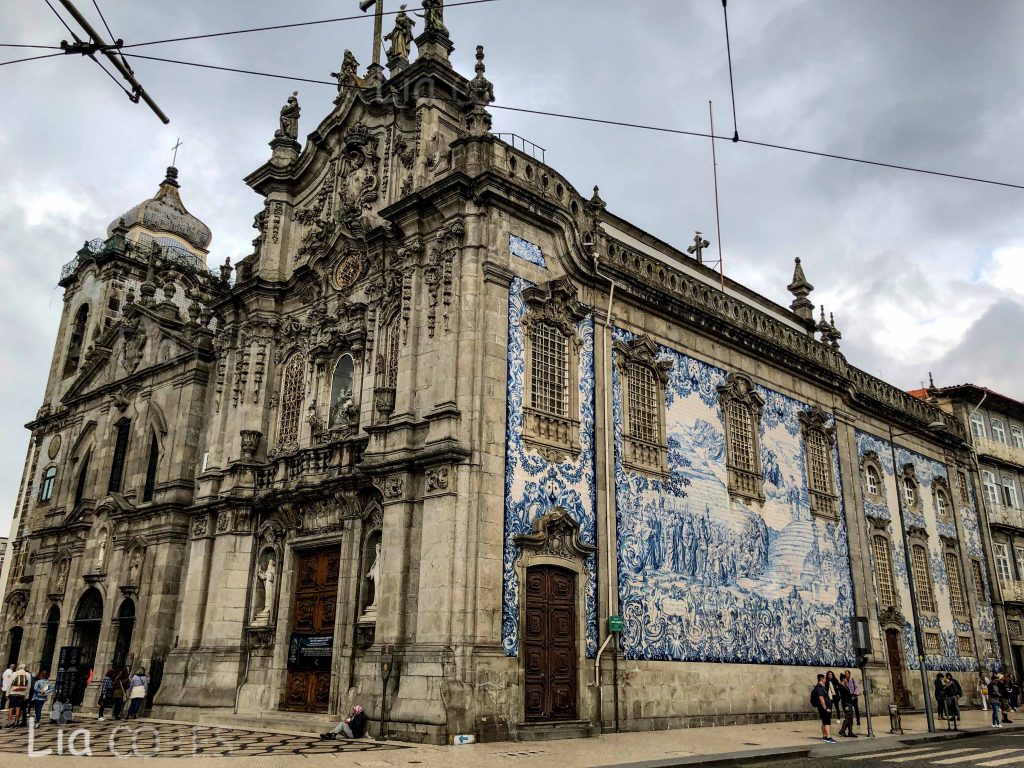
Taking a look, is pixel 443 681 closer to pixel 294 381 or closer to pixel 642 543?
pixel 642 543

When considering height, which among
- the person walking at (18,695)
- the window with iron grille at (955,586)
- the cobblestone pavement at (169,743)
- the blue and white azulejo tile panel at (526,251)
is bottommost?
the cobblestone pavement at (169,743)

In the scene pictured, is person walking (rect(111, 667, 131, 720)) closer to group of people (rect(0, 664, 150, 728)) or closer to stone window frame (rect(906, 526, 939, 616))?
group of people (rect(0, 664, 150, 728))

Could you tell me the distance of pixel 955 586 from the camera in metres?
31.7

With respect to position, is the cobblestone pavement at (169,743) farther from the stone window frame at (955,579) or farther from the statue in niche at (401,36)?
the stone window frame at (955,579)

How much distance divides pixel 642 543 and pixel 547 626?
3.56m

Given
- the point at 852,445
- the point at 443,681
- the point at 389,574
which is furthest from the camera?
the point at 852,445

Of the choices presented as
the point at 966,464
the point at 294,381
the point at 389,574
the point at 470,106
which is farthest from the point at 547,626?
the point at 966,464

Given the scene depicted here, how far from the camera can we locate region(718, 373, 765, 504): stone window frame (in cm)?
2358

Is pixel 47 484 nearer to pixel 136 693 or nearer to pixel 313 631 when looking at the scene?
pixel 136 693

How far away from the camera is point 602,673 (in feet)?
59.3

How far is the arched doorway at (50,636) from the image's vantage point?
93.7ft

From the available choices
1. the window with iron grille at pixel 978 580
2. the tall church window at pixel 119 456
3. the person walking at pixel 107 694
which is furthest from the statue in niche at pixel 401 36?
the window with iron grille at pixel 978 580

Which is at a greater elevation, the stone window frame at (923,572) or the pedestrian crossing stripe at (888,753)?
the stone window frame at (923,572)

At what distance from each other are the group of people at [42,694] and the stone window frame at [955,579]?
26511mm
